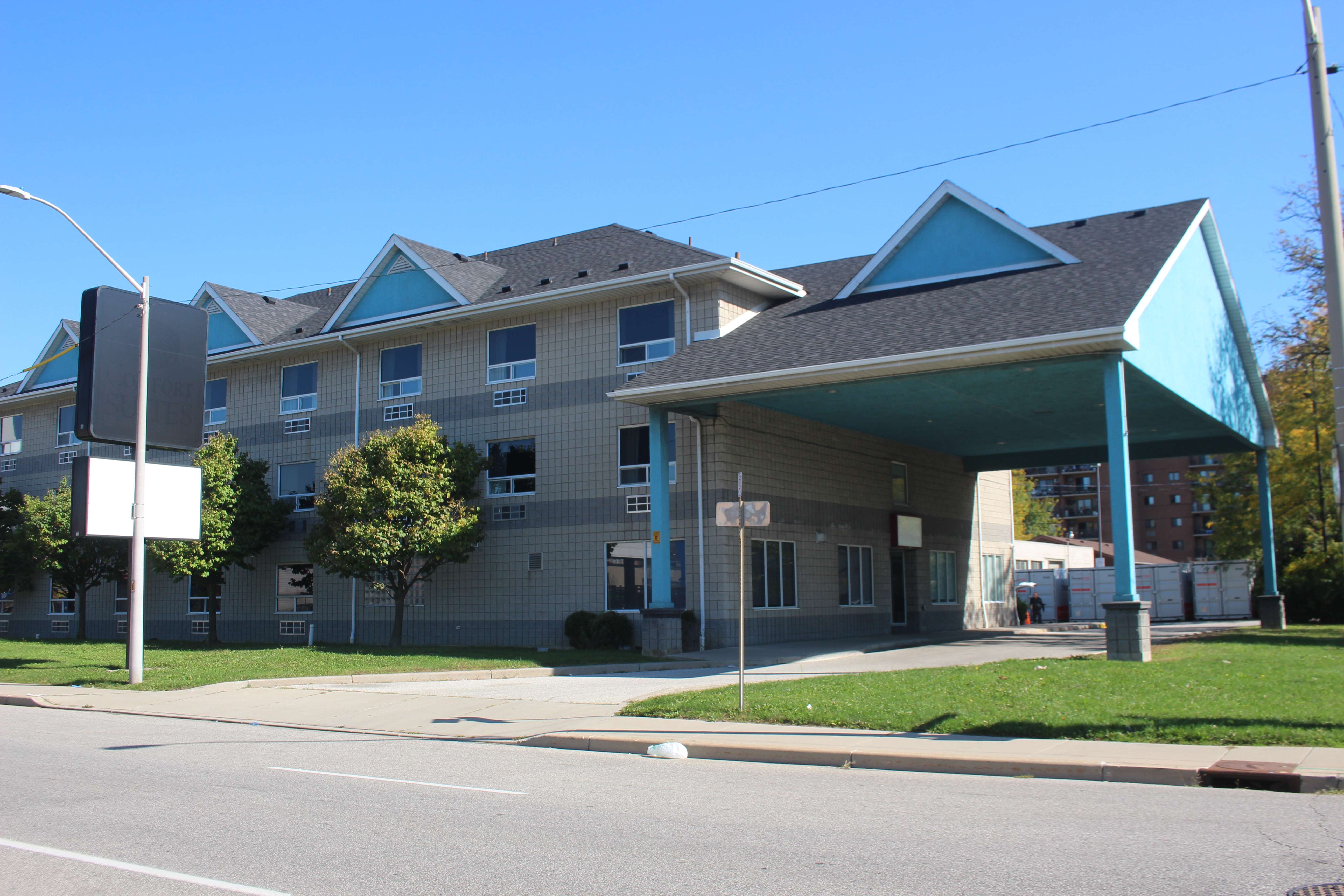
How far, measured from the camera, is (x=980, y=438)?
30.8m

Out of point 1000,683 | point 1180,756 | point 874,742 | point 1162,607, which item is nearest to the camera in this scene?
point 1180,756

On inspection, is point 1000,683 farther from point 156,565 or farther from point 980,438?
point 156,565

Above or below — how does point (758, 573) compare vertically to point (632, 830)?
above

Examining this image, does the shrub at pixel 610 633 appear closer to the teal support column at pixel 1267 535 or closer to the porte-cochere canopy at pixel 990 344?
the porte-cochere canopy at pixel 990 344

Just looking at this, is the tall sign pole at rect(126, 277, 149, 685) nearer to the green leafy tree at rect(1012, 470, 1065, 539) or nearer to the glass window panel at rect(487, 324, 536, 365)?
the glass window panel at rect(487, 324, 536, 365)

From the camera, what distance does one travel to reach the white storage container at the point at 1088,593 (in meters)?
47.4

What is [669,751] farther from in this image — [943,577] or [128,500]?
[943,577]

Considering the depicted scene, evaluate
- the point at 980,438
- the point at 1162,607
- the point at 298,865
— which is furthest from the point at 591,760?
the point at 1162,607

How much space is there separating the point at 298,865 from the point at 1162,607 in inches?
1830

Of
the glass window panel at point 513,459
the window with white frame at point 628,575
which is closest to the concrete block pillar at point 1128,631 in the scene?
the window with white frame at point 628,575

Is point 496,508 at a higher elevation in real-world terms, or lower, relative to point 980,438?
lower

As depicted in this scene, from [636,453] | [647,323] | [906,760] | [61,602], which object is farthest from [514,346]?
[61,602]

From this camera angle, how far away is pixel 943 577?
33750 mm

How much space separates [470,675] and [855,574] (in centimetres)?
1279
